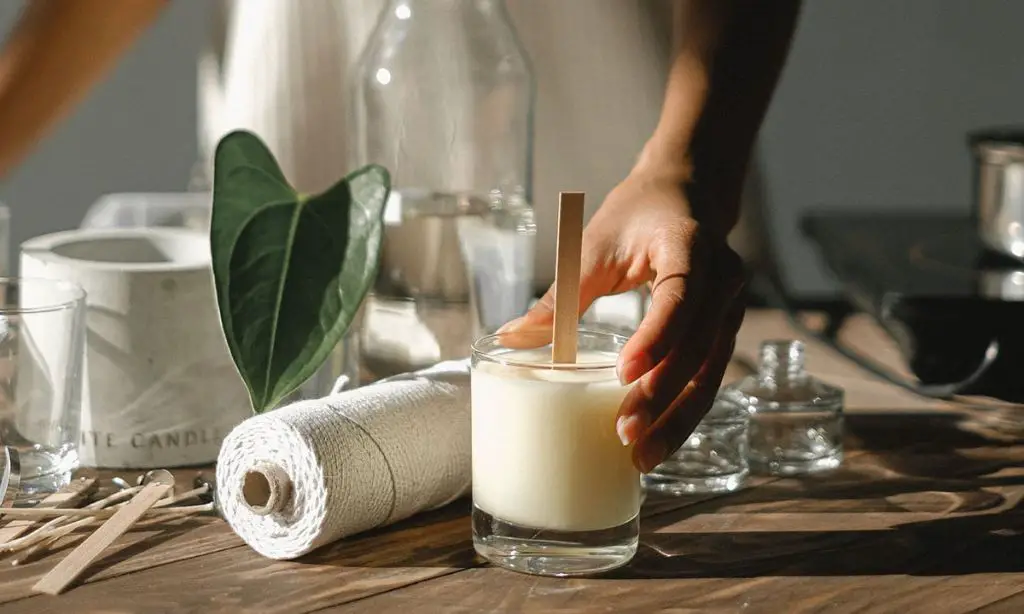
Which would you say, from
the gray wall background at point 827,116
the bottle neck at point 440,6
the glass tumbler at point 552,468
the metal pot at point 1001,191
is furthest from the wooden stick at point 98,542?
the gray wall background at point 827,116

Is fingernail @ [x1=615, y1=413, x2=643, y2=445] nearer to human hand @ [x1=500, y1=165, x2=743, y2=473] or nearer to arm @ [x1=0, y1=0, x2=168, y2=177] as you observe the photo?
human hand @ [x1=500, y1=165, x2=743, y2=473]

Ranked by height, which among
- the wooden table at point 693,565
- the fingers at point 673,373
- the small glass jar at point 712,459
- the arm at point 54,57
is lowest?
the wooden table at point 693,565

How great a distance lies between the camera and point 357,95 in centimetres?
117

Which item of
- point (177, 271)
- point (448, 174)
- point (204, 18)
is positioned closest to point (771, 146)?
point (204, 18)

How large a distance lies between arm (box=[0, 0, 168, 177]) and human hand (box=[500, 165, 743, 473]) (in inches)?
16.0

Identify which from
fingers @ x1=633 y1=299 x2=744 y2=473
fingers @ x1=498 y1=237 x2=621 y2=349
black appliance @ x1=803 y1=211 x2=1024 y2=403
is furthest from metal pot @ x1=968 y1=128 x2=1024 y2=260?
fingers @ x1=498 y1=237 x2=621 y2=349

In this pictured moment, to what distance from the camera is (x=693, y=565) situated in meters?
0.72

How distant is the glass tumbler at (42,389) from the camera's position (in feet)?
2.56

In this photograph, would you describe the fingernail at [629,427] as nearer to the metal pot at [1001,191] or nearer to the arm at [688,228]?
the arm at [688,228]

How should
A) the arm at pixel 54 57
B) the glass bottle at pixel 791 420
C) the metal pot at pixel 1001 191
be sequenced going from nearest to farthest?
the glass bottle at pixel 791 420 → the arm at pixel 54 57 → the metal pot at pixel 1001 191

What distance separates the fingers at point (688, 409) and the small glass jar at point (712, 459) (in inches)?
3.4

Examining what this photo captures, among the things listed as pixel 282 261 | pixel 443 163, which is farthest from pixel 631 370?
pixel 443 163

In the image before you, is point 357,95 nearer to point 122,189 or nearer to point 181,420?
point 181,420

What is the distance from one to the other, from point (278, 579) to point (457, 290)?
1.42 feet
